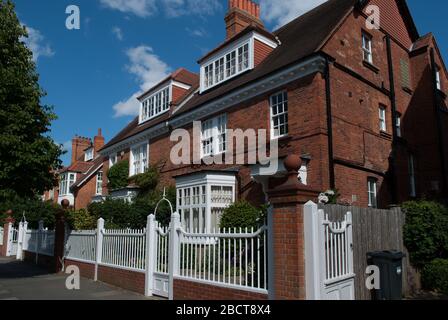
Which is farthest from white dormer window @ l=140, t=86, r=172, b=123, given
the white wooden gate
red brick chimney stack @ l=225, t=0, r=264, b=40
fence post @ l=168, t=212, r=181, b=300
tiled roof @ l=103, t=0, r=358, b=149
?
the white wooden gate

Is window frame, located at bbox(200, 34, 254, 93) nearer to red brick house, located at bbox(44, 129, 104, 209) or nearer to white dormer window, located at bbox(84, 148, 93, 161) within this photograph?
red brick house, located at bbox(44, 129, 104, 209)

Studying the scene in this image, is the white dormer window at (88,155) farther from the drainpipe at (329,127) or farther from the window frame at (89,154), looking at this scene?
the drainpipe at (329,127)

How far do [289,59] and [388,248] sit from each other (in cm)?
750

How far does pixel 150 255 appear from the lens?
9375mm

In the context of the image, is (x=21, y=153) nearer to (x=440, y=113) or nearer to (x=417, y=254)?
(x=417, y=254)

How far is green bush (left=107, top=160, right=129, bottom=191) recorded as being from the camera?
2303 centimetres

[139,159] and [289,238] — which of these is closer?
[289,238]

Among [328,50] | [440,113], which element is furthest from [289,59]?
[440,113]

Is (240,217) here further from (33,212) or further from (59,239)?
(33,212)

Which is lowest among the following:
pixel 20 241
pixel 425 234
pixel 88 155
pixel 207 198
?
pixel 20 241

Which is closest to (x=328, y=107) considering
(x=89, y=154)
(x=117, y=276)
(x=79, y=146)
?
(x=117, y=276)

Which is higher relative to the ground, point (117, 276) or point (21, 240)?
point (21, 240)

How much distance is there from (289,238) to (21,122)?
936cm

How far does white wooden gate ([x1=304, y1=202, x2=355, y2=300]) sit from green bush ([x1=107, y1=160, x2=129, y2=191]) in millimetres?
17551
